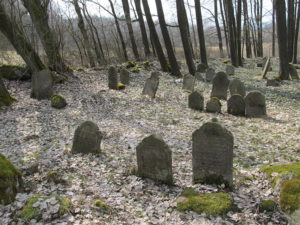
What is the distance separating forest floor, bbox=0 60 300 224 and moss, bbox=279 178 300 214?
158mm

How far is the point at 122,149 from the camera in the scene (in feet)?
22.2

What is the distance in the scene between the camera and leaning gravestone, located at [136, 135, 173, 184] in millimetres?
4977

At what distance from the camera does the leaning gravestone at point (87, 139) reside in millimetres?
6305

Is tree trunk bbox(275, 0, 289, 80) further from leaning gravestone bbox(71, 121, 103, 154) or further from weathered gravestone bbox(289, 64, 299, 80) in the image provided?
leaning gravestone bbox(71, 121, 103, 154)

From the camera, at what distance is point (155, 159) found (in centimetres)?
508

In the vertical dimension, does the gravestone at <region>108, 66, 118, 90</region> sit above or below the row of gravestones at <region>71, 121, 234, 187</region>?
above

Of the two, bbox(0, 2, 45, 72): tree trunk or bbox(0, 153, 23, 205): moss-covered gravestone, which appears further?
bbox(0, 2, 45, 72): tree trunk

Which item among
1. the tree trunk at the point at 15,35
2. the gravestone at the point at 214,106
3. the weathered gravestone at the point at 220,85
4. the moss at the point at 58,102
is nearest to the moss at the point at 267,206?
the gravestone at the point at 214,106

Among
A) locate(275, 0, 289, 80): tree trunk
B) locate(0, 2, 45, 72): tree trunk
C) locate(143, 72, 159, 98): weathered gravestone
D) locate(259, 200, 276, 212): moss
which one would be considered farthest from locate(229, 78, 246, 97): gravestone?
locate(0, 2, 45, 72): tree trunk

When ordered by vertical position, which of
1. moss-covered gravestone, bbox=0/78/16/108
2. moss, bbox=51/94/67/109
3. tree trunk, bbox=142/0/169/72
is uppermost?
tree trunk, bbox=142/0/169/72

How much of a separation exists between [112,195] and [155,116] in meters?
5.29

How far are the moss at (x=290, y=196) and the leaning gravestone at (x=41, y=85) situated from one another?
9759 mm

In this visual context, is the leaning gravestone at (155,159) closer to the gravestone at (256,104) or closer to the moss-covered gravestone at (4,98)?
the gravestone at (256,104)

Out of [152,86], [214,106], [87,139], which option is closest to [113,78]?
[152,86]
